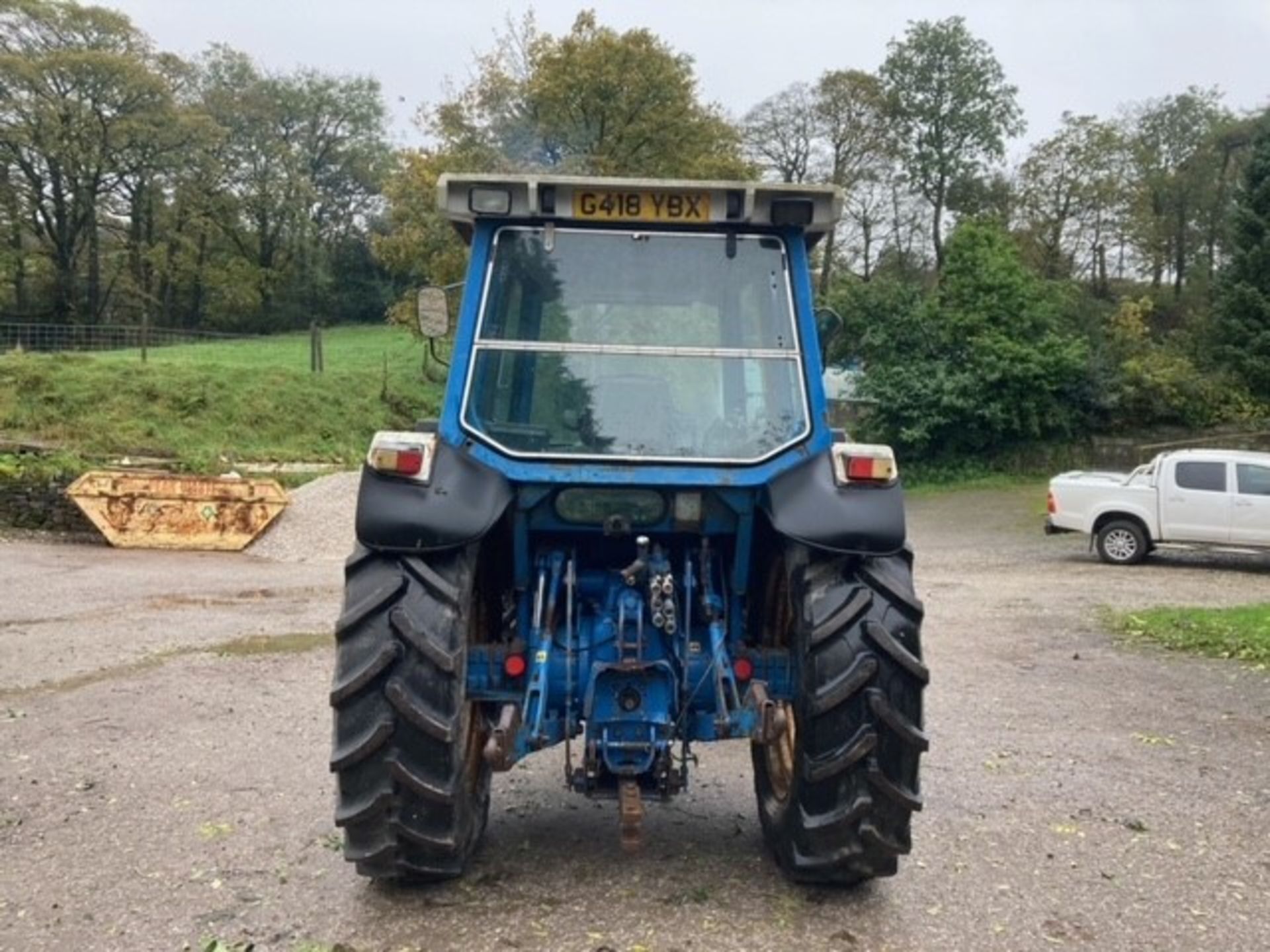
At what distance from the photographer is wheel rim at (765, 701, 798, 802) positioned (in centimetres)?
451

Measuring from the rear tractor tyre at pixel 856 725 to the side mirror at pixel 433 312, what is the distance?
1789mm

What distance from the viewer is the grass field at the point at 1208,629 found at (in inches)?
399

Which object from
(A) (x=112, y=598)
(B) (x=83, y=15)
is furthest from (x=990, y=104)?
(A) (x=112, y=598)

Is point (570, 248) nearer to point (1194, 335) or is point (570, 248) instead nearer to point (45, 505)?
point (45, 505)

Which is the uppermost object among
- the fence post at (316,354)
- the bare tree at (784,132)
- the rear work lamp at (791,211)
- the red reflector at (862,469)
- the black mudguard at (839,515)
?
the bare tree at (784,132)

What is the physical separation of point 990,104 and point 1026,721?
41412 millimetres

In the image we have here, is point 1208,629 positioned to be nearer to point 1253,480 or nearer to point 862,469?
point 1253,480

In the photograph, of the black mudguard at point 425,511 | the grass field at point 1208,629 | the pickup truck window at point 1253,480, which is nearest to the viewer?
the black mudguard at point 425,511

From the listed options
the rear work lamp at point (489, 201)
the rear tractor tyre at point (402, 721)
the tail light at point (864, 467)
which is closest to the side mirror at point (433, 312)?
the rear work lamp at point (489, 201)

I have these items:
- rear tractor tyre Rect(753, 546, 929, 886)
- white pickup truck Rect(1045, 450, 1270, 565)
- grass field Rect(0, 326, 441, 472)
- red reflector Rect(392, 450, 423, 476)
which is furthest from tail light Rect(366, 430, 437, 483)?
grass field Rect(0, 326, 441, 472)

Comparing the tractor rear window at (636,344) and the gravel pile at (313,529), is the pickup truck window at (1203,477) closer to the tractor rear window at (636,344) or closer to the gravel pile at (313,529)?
the gravel pile at (313,529)

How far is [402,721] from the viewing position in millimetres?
3938

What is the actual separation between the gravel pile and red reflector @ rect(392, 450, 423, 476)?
46.1ft

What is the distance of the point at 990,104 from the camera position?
44656mm
